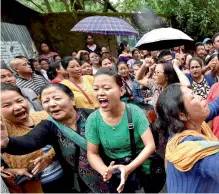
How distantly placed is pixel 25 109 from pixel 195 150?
1.22 meters

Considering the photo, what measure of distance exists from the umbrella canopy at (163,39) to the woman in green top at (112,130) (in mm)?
2102

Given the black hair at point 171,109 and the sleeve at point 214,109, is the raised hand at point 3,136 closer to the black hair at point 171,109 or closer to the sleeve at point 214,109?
the black hair at point 171,109

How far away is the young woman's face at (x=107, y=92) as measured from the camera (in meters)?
1.95

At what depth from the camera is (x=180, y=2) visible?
35.2 ft

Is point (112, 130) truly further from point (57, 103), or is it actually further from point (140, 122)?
point (57, 103)

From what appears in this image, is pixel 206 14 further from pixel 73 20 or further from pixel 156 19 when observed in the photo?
pixel 73 20

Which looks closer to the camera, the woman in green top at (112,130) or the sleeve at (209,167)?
the sleeve at (209,167)

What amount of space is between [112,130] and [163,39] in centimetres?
228

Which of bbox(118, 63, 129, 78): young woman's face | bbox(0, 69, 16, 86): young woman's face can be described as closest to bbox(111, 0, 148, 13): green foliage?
bbox(118, 63, 129, 78): young woman's face

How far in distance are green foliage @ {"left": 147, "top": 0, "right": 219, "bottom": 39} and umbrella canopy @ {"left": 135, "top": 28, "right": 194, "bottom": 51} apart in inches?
281

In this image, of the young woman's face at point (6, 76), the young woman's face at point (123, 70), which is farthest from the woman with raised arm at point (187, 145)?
the young woman's face at point (123, 70)

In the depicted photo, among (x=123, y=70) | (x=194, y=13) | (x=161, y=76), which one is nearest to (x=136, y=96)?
(x=123, y=70)

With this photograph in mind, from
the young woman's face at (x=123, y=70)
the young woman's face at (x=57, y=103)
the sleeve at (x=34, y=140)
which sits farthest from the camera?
the young woman's face at (x=123, y=70)

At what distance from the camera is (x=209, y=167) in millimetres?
1210
